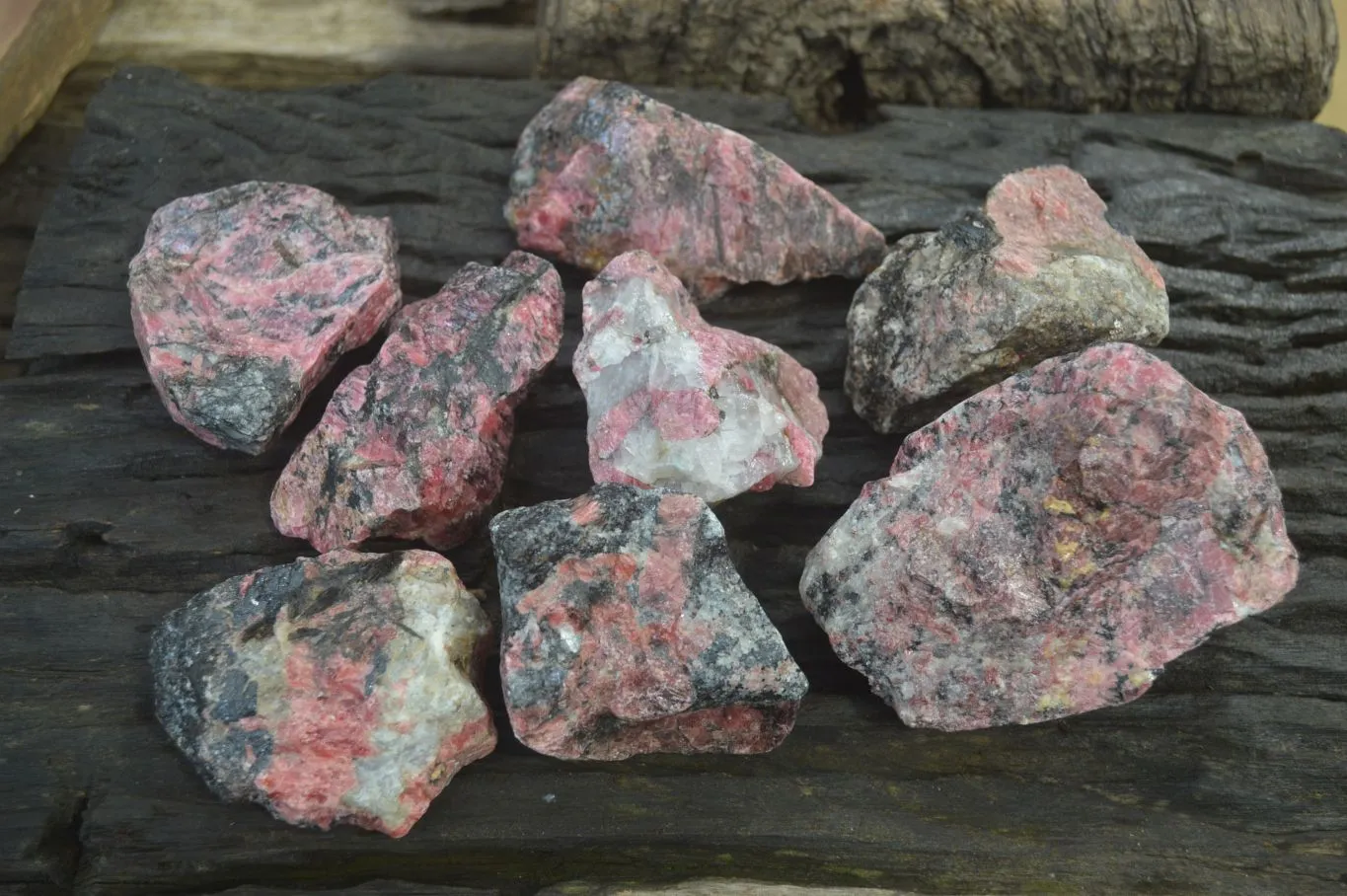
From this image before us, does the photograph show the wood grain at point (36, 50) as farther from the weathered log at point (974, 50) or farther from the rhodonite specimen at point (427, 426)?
the rhodonite specimen at point (427, 426)

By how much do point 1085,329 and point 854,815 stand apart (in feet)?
2.89

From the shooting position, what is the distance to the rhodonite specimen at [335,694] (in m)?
1.51

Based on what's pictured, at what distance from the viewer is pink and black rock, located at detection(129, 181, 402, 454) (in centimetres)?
174

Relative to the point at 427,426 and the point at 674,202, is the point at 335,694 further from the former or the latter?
the point at 674,202

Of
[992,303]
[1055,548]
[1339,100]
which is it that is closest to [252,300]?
[992,303]

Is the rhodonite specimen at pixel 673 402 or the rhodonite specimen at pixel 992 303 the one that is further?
the rhodonite specimen at pixel 992 303

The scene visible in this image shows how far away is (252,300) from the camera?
1814 mm

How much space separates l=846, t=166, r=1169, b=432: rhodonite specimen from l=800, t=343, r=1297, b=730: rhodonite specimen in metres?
0.16

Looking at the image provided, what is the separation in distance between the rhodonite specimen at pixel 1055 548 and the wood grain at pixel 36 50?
199cm

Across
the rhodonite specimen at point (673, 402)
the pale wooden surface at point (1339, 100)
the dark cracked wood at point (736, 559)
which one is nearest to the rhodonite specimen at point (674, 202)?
the dark cracked wood at point (736, 559)

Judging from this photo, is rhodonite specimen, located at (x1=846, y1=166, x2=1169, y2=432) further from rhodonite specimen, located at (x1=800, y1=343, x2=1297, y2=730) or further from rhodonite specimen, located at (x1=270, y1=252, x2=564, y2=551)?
rhodonite specimen, located at (x1=270, y1=252, x2=564, y2=551)

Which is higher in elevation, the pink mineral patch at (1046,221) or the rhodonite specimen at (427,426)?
the pink mineral patch at (1046,221)

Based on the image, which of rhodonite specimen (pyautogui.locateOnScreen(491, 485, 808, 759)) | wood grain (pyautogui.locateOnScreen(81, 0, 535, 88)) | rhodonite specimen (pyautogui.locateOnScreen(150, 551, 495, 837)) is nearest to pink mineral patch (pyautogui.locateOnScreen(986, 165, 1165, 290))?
rhodonite specimen (pyautogui.locateOnScreen(491, 485, 808, 759))

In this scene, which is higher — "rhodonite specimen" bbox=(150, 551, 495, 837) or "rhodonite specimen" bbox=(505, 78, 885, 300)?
"rhodonite specimen" bbox=(505, 78, 885, 300)
